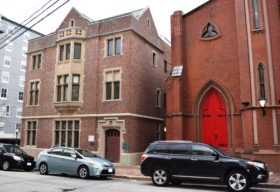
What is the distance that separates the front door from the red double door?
20.5 ft

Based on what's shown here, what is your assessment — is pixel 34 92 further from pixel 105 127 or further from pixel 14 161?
pixel 14 161

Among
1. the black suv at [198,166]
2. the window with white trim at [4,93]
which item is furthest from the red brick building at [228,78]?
the window with white trim at [4,93]

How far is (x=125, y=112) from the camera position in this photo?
2186 centimetres

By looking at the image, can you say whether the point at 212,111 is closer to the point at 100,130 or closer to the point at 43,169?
the point at 100,130

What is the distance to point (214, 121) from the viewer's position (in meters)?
19.5

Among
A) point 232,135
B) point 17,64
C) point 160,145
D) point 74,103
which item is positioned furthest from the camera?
point 17,64

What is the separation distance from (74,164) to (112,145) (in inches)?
283

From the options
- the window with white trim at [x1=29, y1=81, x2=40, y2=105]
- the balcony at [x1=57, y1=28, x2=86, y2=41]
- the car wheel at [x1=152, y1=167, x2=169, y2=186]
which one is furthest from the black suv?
the window with white trim at [x1=29, y1=81, x2=40, y2=105]

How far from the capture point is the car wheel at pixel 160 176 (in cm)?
1284

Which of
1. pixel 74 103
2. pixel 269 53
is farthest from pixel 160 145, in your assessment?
pixel 74 103

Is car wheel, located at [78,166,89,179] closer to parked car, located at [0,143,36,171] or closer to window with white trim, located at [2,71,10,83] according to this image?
parked car, located at [0,143,36,171]

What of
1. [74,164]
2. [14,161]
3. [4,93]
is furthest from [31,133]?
[4,93]

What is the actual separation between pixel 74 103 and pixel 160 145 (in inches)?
474

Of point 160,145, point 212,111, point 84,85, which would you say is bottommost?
point 160,145
